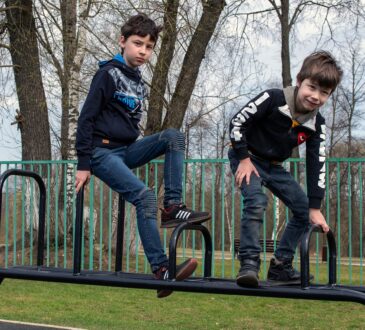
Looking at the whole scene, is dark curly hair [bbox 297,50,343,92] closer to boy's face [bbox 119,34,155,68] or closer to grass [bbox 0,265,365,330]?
boy's face [bbox 119,34,155,68]

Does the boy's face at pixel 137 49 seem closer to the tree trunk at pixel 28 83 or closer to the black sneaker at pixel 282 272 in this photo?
the black sneaker at pixel 282 272

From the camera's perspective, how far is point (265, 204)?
3873 millimetres

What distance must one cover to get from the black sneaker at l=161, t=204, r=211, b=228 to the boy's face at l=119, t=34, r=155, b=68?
0.94 m

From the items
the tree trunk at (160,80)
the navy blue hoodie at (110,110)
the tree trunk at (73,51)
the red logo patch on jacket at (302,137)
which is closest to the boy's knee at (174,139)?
the navy blue hoodie at (110,110)

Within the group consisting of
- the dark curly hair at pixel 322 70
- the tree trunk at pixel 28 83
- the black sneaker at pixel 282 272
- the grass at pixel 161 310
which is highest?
the tree trunk at pixel 28 83

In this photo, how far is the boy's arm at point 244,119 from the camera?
3822mm

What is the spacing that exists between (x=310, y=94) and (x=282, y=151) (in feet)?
1.37

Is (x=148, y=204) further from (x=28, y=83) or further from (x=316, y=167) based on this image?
(x=28, y=83)

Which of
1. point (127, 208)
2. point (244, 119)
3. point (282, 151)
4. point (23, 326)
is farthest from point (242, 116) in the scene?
point (127, 208)

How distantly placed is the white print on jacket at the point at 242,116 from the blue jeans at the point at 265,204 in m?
0.20

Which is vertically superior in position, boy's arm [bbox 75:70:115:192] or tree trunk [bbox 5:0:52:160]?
tree trunk [bbox 5:0:52:160]

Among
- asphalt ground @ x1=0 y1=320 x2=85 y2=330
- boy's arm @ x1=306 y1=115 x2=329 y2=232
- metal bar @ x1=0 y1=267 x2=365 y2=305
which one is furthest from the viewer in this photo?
asphalt ground @ x1=0 y1=320 x2=85 y2=330

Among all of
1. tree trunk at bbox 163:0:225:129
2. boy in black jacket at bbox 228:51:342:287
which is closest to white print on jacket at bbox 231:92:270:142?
boy in black jacket at bbox 228:51:342:287

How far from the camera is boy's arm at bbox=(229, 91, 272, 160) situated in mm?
3822
